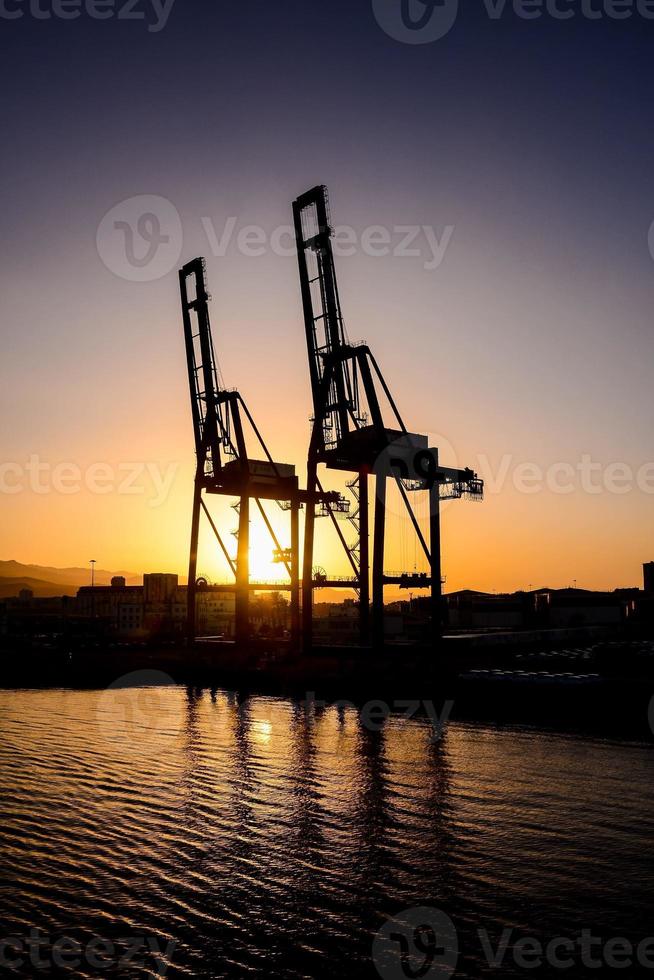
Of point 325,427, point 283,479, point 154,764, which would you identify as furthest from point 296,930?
point 283,479

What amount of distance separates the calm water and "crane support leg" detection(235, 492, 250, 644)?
3095 centimetres

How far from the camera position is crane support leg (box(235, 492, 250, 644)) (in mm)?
59375

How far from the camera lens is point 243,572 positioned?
5966 centimetres

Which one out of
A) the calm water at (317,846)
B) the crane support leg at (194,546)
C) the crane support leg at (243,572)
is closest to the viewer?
the calm water at (317,846)

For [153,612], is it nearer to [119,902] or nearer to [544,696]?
[544,696]

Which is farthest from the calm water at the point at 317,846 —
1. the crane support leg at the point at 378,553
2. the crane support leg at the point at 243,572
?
the crane support leg at the point at 243,572

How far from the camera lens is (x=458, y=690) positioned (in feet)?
142

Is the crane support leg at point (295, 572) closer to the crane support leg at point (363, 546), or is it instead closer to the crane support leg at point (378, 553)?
the crane support leg at point (363, 546)

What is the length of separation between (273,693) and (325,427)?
19.6 meters

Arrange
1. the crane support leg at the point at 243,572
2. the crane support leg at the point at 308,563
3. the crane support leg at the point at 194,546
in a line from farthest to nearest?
the crane support leg at the point at 194,546 < the crane support leg at the point at 243,572 < the crane support leg at the point at 308,563

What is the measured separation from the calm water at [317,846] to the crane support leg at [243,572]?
30.9 m

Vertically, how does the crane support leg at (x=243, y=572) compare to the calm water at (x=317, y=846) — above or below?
above

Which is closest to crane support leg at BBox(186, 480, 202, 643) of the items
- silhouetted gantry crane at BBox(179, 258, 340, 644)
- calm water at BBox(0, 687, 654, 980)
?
silhouetted gantry crane at BBox(179, 258, 340, 644)

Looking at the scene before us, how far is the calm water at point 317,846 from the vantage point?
10773mm
